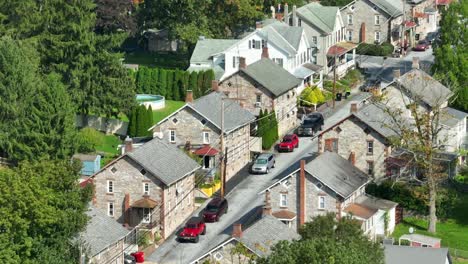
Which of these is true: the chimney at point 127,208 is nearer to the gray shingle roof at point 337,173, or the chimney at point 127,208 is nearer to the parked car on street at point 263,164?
the gray shingle roof at point 337,173

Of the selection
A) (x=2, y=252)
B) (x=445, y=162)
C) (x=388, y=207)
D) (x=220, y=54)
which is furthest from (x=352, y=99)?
(x=2, y=252)

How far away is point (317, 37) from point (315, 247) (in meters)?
71.8

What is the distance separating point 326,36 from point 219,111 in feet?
119

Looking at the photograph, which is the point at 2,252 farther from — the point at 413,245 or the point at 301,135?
the point at 301,135

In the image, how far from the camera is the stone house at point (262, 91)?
121 meters

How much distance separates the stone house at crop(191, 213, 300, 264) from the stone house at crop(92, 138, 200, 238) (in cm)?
1217

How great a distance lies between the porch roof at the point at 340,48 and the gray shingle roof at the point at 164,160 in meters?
43.8

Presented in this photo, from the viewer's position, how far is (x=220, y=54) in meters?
136

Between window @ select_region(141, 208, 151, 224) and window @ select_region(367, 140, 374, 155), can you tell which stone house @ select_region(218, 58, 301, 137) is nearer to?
window @ select_region(367, 140, 374, 155)

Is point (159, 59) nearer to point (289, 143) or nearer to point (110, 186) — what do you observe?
point (289, 143)

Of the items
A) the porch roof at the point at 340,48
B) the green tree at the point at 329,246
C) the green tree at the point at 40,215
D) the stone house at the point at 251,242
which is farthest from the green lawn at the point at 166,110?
the green tree at the point at 329,246

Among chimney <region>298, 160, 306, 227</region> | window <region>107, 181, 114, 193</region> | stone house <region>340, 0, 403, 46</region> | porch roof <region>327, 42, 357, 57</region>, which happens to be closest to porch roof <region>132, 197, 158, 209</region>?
window <region>107, 181, 114, 193</region>

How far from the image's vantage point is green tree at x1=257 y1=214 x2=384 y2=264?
248 ft

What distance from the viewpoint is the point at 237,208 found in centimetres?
10300
